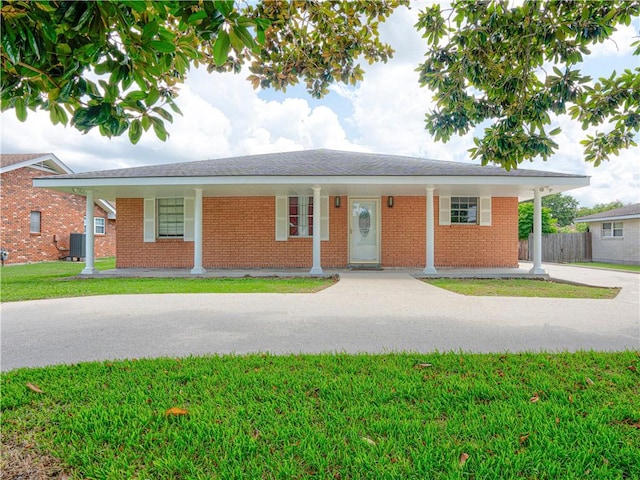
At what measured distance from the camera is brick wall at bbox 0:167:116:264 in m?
16.4

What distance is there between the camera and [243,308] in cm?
558

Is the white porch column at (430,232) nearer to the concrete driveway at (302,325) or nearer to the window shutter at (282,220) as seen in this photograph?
the concrete driveway at (302,325)

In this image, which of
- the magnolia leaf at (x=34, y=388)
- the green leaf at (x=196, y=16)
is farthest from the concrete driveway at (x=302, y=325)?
the green leaf at (x=196, y=16)

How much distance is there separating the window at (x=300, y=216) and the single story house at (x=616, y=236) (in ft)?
54.8

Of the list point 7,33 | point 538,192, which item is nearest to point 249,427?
point 7,33

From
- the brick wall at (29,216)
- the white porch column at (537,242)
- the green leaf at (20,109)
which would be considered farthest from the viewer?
the brick wall at (29,216)

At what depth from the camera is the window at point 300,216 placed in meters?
11.9

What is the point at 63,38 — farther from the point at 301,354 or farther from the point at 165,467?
the point at 301,354

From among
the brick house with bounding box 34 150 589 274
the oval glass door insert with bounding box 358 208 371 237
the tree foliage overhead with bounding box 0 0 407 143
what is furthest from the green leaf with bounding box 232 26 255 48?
the oval glass door insert with bounding box 358 208 371 237

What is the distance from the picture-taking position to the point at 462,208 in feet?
38.8

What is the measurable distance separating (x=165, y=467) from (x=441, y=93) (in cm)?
457

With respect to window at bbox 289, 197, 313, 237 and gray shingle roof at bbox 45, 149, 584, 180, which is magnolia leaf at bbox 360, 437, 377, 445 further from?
window at bbox 289, 197, 313, 237

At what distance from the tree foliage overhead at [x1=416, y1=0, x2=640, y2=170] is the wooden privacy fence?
50.9 feet


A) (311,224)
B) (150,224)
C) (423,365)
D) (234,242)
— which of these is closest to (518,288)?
(423,365)
